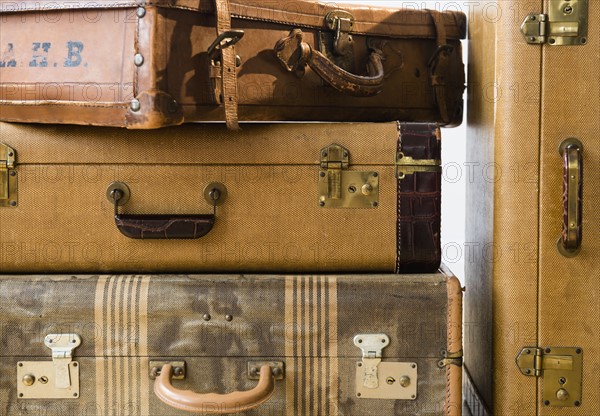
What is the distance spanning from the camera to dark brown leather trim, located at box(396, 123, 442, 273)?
1446 mm

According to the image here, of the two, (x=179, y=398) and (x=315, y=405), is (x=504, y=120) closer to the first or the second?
(x=315, y=405)

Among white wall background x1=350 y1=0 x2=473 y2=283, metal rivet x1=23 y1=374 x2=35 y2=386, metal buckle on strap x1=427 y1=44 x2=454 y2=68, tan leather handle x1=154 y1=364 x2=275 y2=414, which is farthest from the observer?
white wall background x1=350 y1=0 x2=473 y2=283

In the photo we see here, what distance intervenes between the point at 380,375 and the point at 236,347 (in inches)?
11.5

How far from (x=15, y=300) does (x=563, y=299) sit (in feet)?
3.61

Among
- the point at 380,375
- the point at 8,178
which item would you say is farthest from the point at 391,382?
the point at 8,178

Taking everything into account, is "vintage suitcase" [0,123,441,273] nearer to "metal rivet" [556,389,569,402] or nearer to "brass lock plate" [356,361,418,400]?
"brass lock plate" [356,361,418,400]

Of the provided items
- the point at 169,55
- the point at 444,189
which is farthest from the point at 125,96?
the point at 444,189

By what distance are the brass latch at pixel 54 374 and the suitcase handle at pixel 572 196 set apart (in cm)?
99

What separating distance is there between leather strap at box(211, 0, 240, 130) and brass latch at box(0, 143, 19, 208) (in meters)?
0.46

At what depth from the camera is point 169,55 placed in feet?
4.33

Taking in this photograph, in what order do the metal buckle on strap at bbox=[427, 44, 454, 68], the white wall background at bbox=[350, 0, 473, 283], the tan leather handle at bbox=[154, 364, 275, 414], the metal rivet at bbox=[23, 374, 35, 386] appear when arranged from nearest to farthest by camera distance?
the tan leather handle at bbox=[154, 364, 275, 414], the metal rivet at bbox=[23, 374, 35, 386], the metal buckle on strap at bbox=[427, 44, 454, 68], the white wall background at bbox=[350, 0, 473, 283]

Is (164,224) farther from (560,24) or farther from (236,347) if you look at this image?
(560,24)

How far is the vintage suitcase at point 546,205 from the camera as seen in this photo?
1.38 meters

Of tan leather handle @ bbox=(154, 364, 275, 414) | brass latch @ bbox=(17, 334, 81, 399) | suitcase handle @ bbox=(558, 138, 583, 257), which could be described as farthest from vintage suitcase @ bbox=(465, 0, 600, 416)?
brass latch @ bbox=(17, 334, 81, 399)
